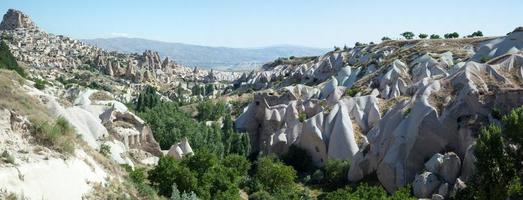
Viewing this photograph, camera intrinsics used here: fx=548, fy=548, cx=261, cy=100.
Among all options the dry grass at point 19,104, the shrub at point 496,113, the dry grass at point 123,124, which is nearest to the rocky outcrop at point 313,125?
the shrub at point 496,113

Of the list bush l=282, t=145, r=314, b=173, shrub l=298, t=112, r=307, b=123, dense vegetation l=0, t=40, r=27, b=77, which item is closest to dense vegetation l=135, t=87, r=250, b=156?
shrub l=298, t=112, r=307, b=123

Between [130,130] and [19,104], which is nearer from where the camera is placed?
[19,104]

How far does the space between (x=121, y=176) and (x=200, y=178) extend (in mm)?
10064

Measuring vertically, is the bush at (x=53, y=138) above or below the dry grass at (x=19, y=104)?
below

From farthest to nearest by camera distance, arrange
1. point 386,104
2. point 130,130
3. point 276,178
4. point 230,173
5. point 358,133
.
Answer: point 386,104
point 358,133
point 130,130
point 276,178
point 230,173

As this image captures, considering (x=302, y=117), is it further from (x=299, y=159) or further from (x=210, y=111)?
(x=210, y=111)

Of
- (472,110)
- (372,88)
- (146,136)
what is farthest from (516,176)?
(372,88)

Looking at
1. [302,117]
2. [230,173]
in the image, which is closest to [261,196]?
[230,173]

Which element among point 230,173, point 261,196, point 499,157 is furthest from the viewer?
point 261,196

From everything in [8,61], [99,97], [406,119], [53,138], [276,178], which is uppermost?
[53,138]

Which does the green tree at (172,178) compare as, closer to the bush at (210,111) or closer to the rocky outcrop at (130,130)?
the rocky outcrop at (130,130)

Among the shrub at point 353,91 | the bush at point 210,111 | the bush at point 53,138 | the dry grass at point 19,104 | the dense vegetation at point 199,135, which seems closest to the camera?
the bush at point 53,138

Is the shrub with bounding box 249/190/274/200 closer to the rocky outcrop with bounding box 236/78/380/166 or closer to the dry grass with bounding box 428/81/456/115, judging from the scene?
the rocky outcrop with bounding box 236/78/380/166

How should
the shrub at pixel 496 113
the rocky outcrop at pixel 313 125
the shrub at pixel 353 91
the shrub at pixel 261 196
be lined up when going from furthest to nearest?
the shrub at pixel 353 91 → the rocky outcrop at pixel 313 125 → the shrub at pixel 261 196 → the shrub at pixel 496 113
